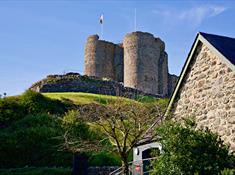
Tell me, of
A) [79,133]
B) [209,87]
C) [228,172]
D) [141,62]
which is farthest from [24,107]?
[141,62]

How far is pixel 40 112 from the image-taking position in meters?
30.7

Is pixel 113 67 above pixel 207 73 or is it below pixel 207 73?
above

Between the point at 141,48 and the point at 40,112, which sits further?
the point at 141,48

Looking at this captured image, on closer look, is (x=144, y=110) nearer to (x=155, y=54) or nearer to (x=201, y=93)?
(x=201, y=93)

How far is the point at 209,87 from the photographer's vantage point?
13.0m

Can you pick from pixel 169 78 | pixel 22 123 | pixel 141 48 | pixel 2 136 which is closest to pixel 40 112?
pixel 22 123

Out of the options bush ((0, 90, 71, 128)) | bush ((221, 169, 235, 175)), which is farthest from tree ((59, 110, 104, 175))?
bush ((221, 169, 235, 175))

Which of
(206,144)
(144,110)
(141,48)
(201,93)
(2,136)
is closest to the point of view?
(206,144)

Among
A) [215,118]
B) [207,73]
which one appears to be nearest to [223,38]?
[207,73]

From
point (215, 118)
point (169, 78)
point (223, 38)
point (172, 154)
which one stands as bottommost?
point (172, 154)

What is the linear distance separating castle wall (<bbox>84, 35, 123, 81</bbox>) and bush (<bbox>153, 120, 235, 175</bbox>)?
4541 cm

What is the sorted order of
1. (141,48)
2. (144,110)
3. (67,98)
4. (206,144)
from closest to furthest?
(206,144) < (144,110) < (67,98) < (141,48)

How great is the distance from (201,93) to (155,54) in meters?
44.5

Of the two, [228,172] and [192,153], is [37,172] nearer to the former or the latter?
[192,153]
